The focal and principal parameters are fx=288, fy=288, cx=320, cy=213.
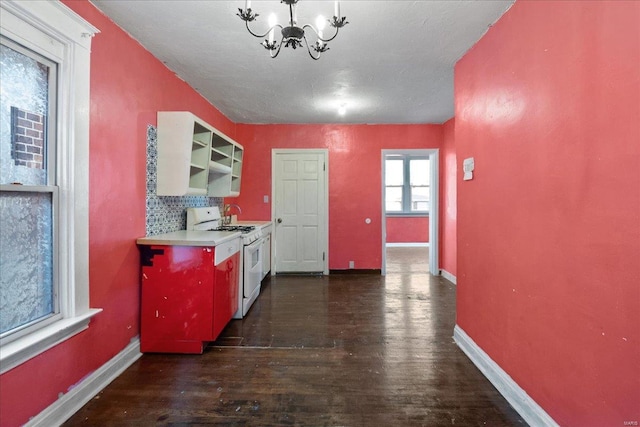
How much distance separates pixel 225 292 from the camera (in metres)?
2.54

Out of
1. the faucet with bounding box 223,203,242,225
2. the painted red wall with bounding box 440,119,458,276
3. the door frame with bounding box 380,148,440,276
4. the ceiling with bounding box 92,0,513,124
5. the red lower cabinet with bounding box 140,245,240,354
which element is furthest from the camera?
the door frame with bounding box 380,148,440,276

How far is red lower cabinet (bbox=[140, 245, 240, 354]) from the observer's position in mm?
2277

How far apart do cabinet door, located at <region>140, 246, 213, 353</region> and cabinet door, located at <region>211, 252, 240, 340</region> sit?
0.07 metres

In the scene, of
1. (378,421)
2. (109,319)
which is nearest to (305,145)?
(109,319)

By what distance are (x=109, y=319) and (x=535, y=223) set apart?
2.77m

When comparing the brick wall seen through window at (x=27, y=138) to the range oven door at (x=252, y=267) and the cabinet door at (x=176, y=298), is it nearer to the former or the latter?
the cabinet door at (x=176, y=298)

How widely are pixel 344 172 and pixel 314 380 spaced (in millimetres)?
3389

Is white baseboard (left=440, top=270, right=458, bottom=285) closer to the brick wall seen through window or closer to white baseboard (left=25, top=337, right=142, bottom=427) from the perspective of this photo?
white baseboard (left=25, top=337, right=142, bottom=427)

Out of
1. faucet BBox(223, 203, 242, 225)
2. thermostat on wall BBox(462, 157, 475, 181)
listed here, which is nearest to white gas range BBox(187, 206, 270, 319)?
faucet BBox(223, 203, 242, 225)

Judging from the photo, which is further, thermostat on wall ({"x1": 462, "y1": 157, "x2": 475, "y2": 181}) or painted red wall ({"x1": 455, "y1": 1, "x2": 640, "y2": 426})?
thermostat on wall ({"x1": 462, "y1": 157, "x2": 475, "y2": 181})

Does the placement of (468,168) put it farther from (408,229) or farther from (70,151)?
(408,229)

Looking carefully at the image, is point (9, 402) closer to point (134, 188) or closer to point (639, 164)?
point (134, 188)

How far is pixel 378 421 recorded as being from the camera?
5.30 ft

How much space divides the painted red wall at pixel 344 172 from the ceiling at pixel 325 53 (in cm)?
77
